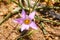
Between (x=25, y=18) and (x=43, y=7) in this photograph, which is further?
(x=43, y=7)

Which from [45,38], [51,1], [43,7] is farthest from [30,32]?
[51,1]

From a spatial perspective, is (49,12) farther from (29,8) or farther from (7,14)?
(7,14)

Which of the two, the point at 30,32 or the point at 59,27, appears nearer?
the point at 30,32

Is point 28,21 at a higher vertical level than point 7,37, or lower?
higher

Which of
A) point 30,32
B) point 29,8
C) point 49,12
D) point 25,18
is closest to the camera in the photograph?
point 25,18

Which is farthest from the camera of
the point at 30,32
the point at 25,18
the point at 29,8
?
the point at 29,8

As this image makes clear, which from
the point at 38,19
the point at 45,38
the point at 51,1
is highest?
the point at 51,1

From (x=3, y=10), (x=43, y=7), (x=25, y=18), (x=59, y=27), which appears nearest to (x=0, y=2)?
(x=3, y=10)

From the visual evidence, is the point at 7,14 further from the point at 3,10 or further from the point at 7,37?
the point at 7,37

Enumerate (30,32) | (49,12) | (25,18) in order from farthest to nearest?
1. (49,12)
2. (30,32)
3. (25,18)
